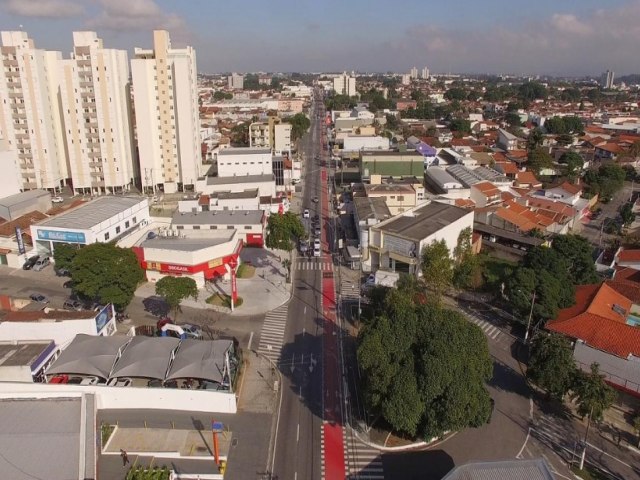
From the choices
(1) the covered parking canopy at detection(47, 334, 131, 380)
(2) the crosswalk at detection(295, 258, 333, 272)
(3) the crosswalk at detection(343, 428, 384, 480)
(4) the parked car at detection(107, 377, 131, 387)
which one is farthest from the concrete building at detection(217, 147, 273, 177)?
(3) the crosswalk at detection(343, 428, 384, 480)

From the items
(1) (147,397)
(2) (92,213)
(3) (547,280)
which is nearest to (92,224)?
(2) (92,213)

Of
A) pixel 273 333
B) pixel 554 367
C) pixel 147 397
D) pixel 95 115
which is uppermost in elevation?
pixel 95 115

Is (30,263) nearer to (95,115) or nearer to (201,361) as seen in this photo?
(95,115)

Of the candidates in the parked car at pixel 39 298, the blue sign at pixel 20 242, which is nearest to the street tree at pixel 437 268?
the parked car at pixel 39 298

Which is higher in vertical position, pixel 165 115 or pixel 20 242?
pixel 165 115

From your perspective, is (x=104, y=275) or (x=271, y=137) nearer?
(x=104, y=275)

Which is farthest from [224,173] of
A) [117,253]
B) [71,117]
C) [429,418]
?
[429,418]

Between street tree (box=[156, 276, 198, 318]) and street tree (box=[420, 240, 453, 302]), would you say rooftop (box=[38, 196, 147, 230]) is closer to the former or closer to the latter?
street tree (box=[156, 276, 198, 318])
